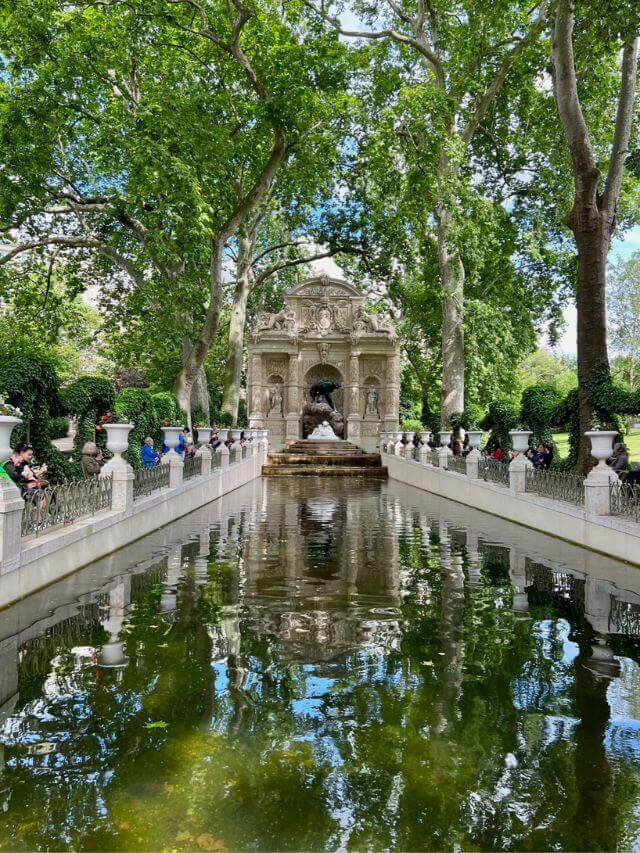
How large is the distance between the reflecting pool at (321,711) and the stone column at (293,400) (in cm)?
2666

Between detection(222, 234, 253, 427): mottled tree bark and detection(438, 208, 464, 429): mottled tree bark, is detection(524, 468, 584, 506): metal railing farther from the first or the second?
detection(222, 234, 253, 427): mottled tree bark

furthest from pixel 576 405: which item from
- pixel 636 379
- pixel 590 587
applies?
pixel 636 379

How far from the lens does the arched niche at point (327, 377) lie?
119 ft

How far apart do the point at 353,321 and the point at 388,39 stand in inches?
633

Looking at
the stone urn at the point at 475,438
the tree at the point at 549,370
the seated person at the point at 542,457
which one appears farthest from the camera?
the tree at the point at 549,370

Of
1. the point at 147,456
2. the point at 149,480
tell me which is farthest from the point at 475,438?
the point at 149,480

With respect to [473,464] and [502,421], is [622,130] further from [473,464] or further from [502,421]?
[473,464]

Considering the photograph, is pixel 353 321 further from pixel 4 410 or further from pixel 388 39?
pixel 4 410

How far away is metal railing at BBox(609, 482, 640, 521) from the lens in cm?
857

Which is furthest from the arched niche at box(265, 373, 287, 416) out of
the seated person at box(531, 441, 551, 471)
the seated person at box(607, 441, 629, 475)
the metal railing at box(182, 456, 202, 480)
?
the seated person at box(607, 441, 629, 475)

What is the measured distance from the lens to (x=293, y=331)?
1368 inches

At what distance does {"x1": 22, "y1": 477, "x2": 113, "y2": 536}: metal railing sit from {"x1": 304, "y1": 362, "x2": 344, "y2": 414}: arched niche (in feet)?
89.0

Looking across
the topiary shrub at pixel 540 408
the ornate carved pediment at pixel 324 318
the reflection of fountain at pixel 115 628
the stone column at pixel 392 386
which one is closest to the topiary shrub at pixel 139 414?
the reflection of fountain at pixel 115 628

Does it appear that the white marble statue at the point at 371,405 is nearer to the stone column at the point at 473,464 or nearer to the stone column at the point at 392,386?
the stone column at the point at 392,386
